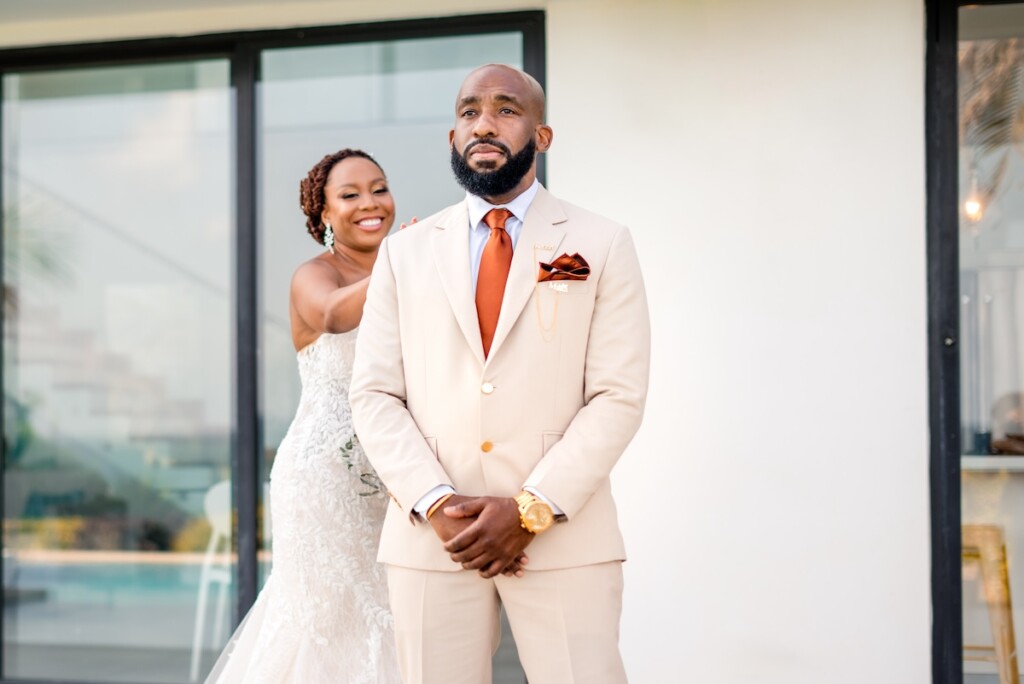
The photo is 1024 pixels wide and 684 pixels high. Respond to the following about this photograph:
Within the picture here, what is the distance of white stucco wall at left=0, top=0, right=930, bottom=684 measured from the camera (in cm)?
381

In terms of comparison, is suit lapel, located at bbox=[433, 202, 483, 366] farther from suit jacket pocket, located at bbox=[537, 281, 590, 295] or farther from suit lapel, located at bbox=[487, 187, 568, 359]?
suit jacket pocket, located at bbox=[537, 281, 590, 295]

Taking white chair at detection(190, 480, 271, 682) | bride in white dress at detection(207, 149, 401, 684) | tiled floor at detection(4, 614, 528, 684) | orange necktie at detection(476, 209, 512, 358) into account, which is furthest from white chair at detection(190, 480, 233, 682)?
orange necktie at detection(476, 209, 512, 358)

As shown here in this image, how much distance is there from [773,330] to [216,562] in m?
2.94

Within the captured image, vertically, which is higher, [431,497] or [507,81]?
[507,81]

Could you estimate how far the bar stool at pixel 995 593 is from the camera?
12.6 ft

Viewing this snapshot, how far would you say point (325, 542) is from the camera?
3.21m

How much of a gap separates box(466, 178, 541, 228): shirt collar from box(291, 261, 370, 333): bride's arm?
2.01 ft

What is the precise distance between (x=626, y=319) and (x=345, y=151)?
137 cm

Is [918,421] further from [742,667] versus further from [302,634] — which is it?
[302,634]

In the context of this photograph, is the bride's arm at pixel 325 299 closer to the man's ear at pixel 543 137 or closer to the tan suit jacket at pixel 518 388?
the tan suit jacket at pixel 518 388

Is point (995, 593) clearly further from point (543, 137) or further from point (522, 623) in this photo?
point (543, 137)

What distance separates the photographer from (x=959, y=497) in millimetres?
3803

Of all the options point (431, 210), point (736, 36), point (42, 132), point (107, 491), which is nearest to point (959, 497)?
point (736, 36)

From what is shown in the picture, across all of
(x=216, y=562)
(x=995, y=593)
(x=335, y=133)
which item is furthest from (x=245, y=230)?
(x=995, y=593)
